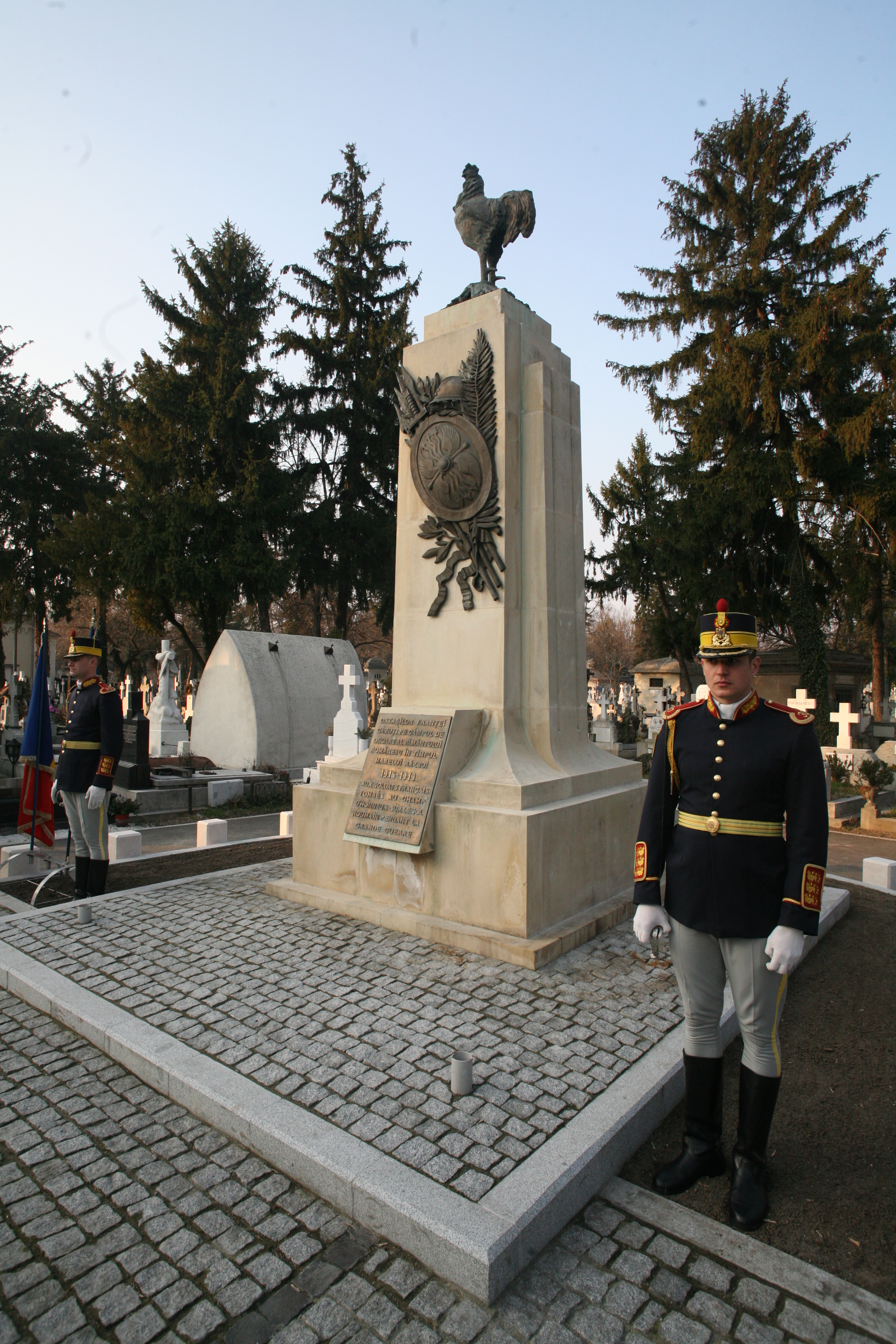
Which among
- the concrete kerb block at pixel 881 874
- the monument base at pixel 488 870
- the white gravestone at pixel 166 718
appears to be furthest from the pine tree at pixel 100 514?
the concrete kerb block at pixel 881 874

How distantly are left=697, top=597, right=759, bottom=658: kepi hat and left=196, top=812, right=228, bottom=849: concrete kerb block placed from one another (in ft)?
23.7

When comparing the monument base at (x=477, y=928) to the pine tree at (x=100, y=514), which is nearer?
the monument base at (x=477, y=928)

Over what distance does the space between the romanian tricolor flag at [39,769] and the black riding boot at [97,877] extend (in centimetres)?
125

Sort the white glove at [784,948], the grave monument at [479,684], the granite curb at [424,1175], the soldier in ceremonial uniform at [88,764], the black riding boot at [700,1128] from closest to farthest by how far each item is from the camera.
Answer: the granite curb at [424,1175], the white glove at [784,948], the black riding boot at [700,1128], the grave monument at [479,684], the soldier in ceremonial uniform at [88,764]

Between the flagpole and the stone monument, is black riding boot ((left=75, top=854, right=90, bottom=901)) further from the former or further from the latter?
the stone monument

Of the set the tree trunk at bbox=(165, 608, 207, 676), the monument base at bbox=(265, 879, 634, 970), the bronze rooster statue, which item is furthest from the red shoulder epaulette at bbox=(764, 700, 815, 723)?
the tree trunk at bbox=(165, 608, 207, 676)

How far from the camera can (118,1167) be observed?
9.53 ft

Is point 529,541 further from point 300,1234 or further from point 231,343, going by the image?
point 231,343

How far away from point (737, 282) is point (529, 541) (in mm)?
18031

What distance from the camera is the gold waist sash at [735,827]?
2.85 m

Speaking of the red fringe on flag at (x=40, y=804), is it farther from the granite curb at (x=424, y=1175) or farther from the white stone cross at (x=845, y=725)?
the white stone cross at (x=845, y=725)

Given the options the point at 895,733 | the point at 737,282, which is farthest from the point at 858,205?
the point at 895,733

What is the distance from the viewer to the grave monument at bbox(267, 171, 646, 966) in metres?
5.30

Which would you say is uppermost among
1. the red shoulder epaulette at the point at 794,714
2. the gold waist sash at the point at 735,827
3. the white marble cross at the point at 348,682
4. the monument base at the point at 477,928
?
the white marble cross at the point at 348,682
